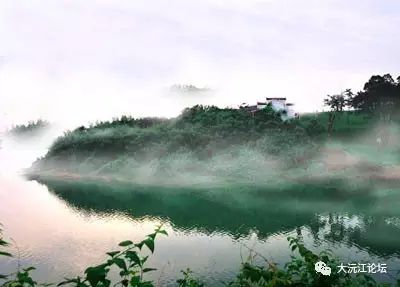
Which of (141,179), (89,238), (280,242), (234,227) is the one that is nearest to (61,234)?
(89,238)

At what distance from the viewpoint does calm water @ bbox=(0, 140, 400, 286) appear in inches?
1216

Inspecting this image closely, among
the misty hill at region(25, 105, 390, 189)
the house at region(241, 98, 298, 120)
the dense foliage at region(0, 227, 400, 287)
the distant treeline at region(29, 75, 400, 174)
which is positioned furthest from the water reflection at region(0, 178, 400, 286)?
the house at region(241, 98, 298, 120)

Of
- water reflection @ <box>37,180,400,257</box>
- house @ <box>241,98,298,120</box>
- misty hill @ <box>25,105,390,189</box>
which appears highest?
house @ <box>241,98,298,120</box>

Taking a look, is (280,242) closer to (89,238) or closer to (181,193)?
(89,238)

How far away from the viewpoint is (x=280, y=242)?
116 ft

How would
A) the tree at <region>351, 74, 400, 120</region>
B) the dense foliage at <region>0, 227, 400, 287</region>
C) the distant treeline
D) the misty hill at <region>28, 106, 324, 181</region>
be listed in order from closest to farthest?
the dense foliage at <region>0, 227, 400, 287</region>, the misty hill at <region>28, 106, 324, 181</region>, the distant treeline, the tree at <region>351, 74, 400, 120</region>

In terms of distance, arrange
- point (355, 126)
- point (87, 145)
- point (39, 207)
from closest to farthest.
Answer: point (39, 207)
point (87, 145)
point (355, 126)

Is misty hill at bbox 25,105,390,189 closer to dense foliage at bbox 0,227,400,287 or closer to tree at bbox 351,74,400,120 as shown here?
tree at bbox 351,74,400,120

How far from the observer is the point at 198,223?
1658 inches

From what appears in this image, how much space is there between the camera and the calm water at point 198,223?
3088 centimetres

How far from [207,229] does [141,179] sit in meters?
30.7

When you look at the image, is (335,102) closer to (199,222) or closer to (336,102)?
(336,102)

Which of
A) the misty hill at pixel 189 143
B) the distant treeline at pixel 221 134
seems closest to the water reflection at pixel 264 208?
the misty hill at pixel 189 143

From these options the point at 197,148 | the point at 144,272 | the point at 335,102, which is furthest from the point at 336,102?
the point at 144,272
